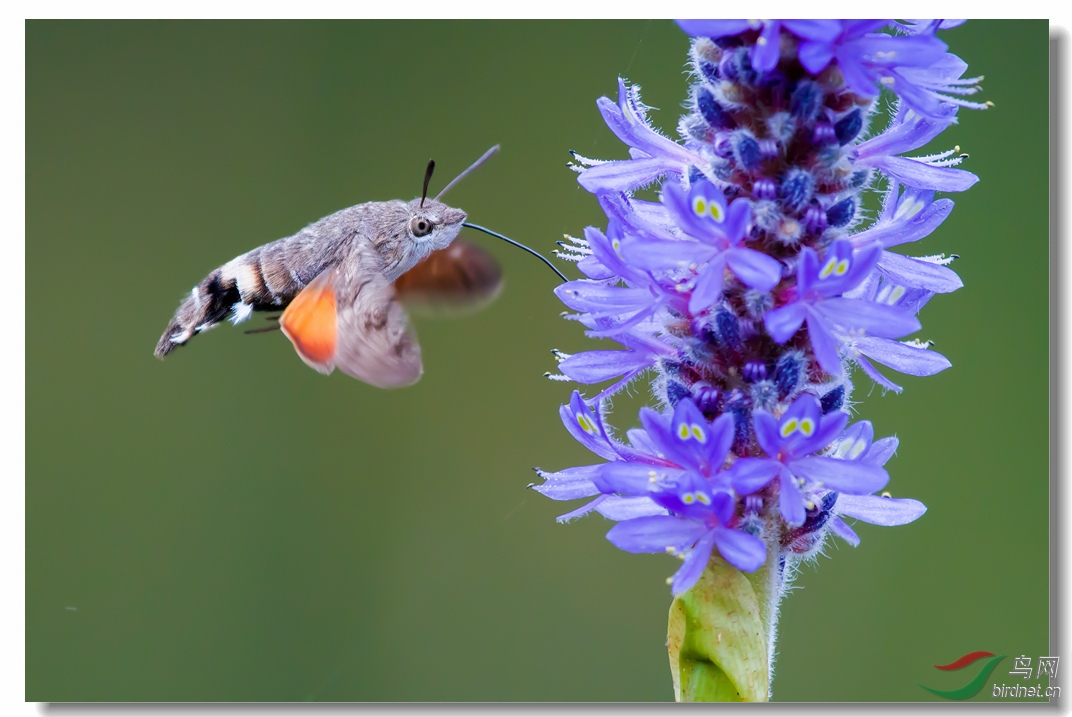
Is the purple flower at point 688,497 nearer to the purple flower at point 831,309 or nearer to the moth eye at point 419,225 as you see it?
the purple flower at point 831,309

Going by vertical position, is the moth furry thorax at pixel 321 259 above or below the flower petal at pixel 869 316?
above

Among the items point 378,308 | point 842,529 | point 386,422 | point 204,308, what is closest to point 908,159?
point 842,529

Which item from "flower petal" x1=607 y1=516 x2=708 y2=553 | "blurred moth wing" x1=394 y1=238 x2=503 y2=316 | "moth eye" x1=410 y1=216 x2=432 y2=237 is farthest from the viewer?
"blurred moth wing" x1=394 y1=238 x2=503 y2=316

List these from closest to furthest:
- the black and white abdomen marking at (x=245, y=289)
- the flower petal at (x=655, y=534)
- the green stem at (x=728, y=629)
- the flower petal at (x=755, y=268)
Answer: the flower petal at (x=755, y=268), the flower petal at (x=655, y=534), the green stem at (x=728, y=629), the black and white abdomen marking at (x=245, y=289)

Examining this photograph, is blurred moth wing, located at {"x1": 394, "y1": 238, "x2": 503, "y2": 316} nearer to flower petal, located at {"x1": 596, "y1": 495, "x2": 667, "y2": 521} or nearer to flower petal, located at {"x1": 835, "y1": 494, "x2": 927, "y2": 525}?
flower petal, located at {"x1": 596, "y1": 495, "x2": 667, "y2": 521}

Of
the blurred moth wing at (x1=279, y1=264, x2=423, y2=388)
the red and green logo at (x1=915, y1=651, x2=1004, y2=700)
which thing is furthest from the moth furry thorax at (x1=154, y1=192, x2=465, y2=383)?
the red and green logo at (x1=915, y1=651, x2=1004, y2=700)

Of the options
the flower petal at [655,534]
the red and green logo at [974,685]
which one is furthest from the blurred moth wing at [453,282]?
the red and green logo at [974,685]

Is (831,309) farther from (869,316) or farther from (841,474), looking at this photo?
(841,474)
